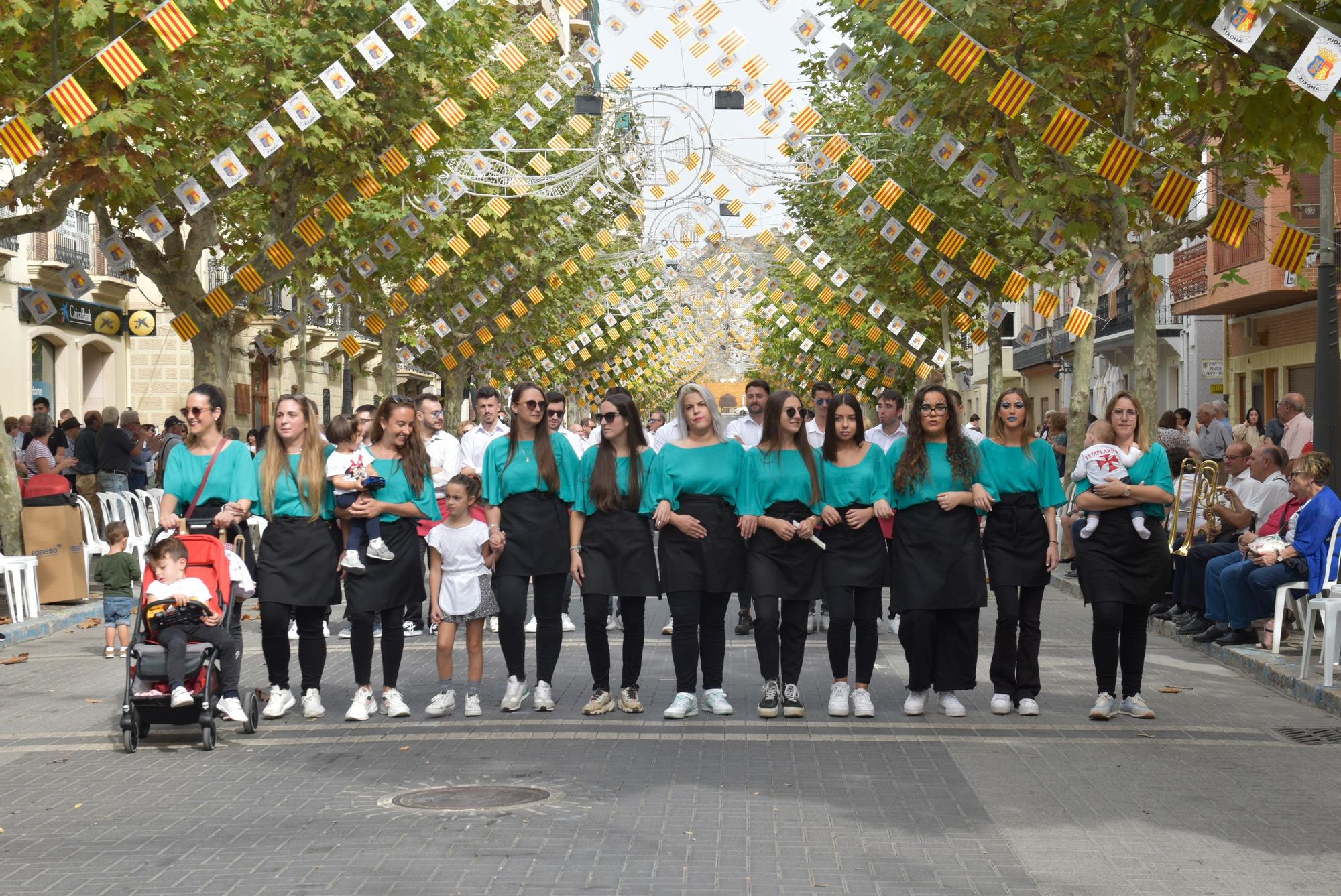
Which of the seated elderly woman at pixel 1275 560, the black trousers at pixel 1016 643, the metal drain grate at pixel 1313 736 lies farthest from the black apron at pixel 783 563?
the seated elderly woman at pixel 1275 560

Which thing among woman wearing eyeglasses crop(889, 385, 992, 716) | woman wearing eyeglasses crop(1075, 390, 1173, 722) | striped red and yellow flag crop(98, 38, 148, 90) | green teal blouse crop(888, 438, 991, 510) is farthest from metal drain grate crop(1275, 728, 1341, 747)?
striped red and yellow flag crop(98, 38, 148, 90)

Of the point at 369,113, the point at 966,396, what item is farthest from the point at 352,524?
the point at 966,396

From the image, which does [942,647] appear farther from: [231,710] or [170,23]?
[170,23]

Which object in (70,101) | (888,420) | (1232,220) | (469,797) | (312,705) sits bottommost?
(469,797)

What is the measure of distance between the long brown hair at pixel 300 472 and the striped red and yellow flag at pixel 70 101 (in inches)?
269

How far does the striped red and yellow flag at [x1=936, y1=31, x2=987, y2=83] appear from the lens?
17797 mm

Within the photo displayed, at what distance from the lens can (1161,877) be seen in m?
6.55

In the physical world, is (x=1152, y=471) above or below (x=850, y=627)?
above

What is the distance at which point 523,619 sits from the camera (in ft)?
35.0

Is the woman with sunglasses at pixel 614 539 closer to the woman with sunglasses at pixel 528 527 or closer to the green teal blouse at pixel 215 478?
the woman with sunglasses at pixel 528 527

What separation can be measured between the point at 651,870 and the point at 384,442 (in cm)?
463

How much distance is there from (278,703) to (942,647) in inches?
153

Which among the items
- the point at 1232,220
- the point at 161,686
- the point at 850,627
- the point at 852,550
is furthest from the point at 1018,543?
the point at 1232,220

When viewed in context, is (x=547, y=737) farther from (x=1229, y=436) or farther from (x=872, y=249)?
(x=872, y=249)
